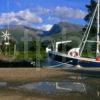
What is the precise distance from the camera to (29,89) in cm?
1931

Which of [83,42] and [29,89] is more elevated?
[83,42]

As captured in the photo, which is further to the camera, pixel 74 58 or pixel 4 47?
pixel 4 47

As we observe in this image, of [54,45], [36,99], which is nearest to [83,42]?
[54,45]

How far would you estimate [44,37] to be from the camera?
69.4 metres

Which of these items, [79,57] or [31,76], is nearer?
[31,76]

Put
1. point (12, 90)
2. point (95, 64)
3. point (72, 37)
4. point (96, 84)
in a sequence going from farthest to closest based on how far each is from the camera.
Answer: point (72, 37) < point (95, 64) < point (96, 84) < point (12, 90)

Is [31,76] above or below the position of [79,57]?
below

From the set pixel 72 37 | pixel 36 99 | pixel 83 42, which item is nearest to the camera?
pixel 36 99

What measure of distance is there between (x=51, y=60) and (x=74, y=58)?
5407 mm

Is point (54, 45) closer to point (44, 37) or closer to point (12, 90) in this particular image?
point (44, 37)

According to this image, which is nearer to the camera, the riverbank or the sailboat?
the riverbank

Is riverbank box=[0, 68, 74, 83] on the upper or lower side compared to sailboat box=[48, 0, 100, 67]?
lower

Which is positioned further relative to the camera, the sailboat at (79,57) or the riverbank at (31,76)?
the sailboat at (79,57)

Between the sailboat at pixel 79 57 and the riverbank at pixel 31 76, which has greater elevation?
the sailboat at pixel 79 57
